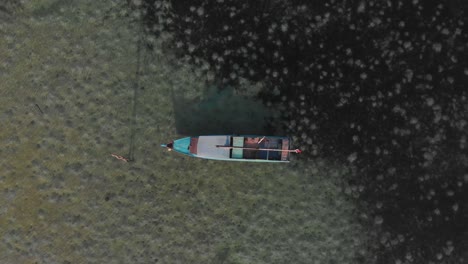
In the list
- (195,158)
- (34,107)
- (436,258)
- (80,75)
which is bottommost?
(436,258)

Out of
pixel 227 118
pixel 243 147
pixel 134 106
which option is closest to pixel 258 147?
pixel 243 147

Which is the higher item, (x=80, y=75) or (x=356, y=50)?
(x=356, y=50)

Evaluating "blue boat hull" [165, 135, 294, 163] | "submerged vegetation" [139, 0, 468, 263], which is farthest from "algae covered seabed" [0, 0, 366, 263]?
"submerged vegetation" [139, 0, 468, 263]

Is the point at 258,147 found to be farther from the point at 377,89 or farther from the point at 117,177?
the point at 117,177

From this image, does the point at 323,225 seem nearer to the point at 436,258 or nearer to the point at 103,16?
the point at 436,258

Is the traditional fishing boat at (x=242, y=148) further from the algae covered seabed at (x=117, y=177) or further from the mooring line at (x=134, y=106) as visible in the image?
the mooring line at (x=134, y=106)

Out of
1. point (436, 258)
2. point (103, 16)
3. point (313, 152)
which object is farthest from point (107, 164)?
point (436, 258)
